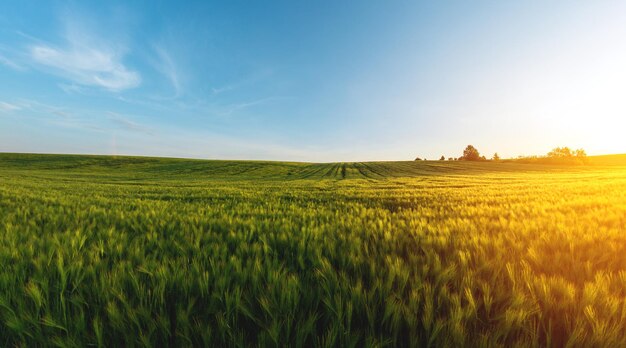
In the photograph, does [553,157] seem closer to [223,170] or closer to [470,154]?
[470,154]

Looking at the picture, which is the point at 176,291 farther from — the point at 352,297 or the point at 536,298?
the point at 536,298

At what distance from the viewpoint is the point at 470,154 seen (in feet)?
369

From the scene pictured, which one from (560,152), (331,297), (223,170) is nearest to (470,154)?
(560,152)

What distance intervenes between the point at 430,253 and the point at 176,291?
1821 mm

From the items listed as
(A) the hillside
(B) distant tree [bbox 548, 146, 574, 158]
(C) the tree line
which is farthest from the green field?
(B) distant tree [bbox 548, 146, 574, 158]

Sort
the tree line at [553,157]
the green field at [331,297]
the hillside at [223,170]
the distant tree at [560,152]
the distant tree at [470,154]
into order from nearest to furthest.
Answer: the green field at [331,297]
the hillside at [223,170]
the tree line at [553,157]
the distant tree at [560,152]
the distant tree at [470,154]

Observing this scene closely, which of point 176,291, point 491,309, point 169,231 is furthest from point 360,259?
point 169,231

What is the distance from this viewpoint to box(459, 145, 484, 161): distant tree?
108m

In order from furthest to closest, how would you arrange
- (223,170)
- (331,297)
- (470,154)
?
1. (470,154)
2. (223,170)
3. (331,297)

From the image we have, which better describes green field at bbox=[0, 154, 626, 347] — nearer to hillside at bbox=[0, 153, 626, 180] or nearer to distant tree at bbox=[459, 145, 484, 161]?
hillside at bbox=[0, 153, 626, 180]

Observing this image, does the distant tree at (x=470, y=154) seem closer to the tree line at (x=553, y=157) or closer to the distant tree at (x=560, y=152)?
the tree line at (x=553, y=157)

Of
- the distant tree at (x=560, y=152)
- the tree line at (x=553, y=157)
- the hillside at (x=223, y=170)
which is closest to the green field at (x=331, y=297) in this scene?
the hillside at (x=223, y=170)

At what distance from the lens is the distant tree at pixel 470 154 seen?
108 metres

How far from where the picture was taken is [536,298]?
4.64 feet
